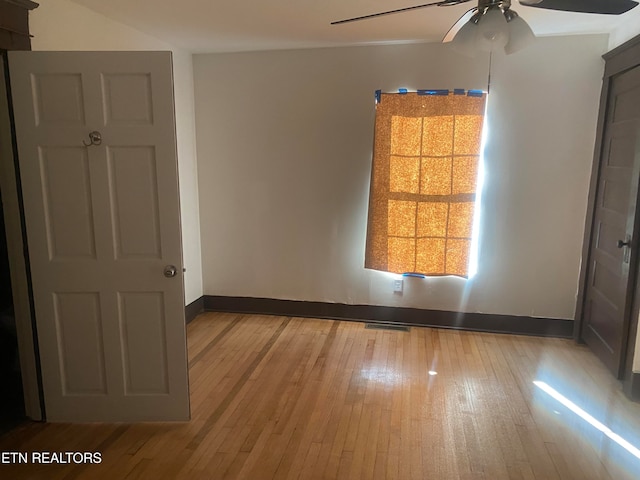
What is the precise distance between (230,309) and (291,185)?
138 centimetres

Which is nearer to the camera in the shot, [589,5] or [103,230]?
[589,5]

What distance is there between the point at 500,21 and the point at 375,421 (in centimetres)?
217

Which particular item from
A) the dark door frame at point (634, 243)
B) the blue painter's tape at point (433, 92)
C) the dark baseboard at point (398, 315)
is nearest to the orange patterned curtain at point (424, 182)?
the blue painter's tape at point (433, 92)

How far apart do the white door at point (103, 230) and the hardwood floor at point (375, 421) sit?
0.85 ft

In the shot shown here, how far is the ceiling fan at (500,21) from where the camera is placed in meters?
1.91

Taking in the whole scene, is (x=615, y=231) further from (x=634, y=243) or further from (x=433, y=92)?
(x=433, y=92)

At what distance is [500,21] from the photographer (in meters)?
1.90

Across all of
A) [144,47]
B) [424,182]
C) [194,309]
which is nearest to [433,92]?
[424,182]

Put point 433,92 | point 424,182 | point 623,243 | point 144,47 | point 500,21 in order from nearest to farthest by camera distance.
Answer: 1. point 500,21
2. point 623,243
3. point 144,47
4. point 433,92
5. point 424,182

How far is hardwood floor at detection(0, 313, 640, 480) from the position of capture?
7.69 ft

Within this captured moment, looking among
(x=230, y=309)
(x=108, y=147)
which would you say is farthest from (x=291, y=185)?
(x=108, y=147)

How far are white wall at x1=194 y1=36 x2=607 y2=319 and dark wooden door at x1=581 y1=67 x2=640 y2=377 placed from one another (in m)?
0.21

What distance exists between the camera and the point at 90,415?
2.70 metres

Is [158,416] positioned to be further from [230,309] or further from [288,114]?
[288,114]
